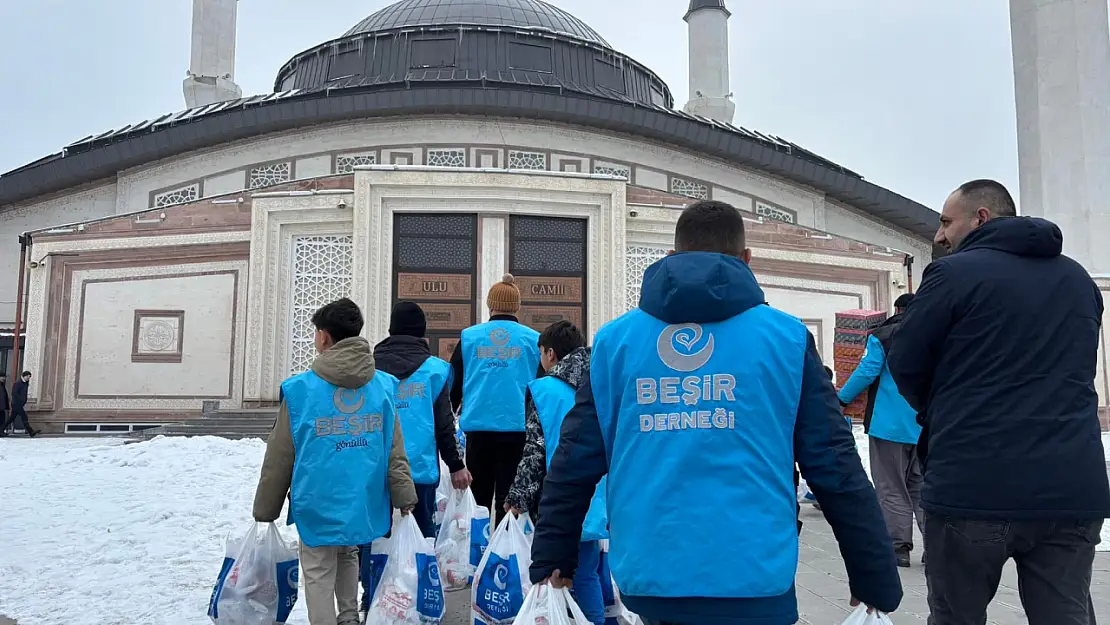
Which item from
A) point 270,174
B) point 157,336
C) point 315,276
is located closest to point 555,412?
point 315,276

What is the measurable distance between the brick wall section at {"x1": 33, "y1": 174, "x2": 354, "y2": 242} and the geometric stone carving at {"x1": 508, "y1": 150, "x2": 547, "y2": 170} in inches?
214

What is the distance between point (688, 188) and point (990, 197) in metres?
18.8

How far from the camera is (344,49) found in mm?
23531

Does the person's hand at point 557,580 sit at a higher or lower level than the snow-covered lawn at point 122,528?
higher

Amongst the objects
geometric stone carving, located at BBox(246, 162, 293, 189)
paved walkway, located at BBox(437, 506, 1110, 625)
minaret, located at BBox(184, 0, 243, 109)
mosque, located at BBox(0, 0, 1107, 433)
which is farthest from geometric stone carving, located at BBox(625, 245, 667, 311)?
minaret, located at BBox(184, 0, 243, 109)

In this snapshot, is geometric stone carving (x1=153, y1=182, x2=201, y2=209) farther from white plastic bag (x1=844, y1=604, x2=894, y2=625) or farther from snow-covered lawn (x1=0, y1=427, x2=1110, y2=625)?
white plastic bag (x1=844, y1=604, x2=894, y2=625)

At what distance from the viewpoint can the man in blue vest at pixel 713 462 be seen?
2.02 m

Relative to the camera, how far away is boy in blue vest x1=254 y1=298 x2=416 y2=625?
3.88 meters

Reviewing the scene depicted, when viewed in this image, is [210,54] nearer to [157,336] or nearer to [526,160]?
[526,160]

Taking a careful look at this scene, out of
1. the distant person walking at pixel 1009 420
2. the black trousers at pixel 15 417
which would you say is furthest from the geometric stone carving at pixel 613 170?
the distant person walking at pixel 1009 420

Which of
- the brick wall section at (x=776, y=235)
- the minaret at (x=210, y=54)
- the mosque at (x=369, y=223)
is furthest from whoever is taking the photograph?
the minaret at (x=210, y=54)

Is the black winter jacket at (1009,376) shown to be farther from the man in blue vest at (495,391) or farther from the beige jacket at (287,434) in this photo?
the man in blue vest at (495,391)

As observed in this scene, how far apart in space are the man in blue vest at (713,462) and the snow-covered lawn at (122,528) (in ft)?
9.97

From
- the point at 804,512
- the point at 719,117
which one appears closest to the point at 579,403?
the point at 804,512
